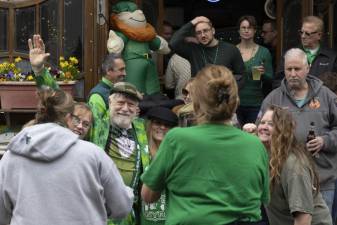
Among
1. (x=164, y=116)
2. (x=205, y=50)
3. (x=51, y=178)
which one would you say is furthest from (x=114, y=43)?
(x=51, y=178)

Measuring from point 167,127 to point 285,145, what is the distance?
1172 mm

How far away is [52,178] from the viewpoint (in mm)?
4020

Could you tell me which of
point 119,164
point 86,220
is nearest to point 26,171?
point 86,220

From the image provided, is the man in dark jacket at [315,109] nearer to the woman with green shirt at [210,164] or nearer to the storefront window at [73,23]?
the woman with green shirt at [210,164]

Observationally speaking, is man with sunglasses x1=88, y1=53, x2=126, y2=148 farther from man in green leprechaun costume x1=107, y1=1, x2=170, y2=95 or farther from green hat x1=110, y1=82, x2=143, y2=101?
man in green leprechaun costume x1=107, y1=1, x2=170, y2=95

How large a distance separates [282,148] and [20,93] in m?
3.81

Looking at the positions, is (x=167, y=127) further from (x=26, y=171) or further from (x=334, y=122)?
(x=26, y=171)

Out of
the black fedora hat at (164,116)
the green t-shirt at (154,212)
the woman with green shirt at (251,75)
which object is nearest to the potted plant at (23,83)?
the woman with green shirt at (251,75)

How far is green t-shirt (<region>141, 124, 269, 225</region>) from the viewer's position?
3.90 metres

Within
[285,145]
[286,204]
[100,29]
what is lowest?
[286,204]

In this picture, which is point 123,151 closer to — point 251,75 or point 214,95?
point 214,95

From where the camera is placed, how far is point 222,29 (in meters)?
11.0

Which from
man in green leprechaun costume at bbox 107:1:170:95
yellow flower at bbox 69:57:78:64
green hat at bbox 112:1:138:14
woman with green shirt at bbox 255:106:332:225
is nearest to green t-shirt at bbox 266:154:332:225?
woman with green shirt at bbox 255:106:332:225

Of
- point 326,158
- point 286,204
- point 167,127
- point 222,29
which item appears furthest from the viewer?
point 222,29
